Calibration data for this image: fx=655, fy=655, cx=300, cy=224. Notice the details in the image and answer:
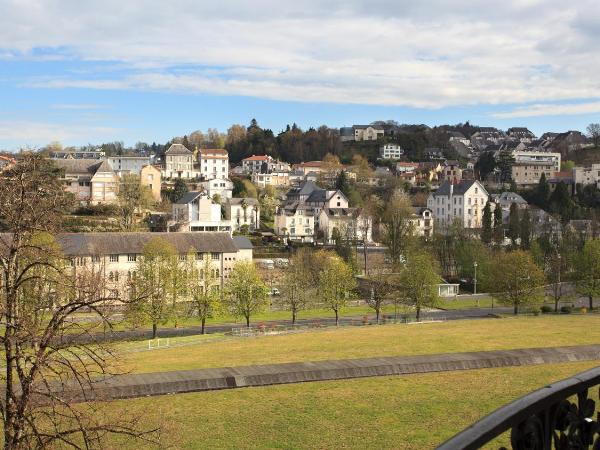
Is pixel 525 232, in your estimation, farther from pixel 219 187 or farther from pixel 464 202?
pixel 219 187

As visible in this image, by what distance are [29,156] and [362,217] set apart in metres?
70.3

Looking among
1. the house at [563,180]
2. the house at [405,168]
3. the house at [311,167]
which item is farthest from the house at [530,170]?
the house at [311,167]

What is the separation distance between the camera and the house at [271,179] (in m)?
107

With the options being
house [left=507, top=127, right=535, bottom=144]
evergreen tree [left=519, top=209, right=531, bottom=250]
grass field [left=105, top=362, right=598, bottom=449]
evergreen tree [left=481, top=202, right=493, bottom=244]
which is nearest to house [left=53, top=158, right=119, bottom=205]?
evergreen tree [left=481, top=202, right=493, bottom=244]

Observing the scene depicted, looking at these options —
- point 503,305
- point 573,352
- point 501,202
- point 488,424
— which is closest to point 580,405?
point 488,424

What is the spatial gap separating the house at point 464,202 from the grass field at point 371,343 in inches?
1963

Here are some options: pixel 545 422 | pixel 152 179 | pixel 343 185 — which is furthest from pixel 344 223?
pixel 545 422

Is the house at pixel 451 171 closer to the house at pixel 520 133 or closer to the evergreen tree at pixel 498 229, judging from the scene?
the evergreen tree at pixel 498 229

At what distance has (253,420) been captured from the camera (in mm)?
17016

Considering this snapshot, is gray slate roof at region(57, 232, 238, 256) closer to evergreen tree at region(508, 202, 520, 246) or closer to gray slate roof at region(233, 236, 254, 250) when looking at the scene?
gray slate roof at region(233, 236, 254, 250)

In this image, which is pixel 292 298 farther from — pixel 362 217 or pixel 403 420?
pixel 362 217

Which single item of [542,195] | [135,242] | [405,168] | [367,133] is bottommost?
[135,242]

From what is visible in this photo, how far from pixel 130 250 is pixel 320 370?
31344mm

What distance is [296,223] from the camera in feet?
261
